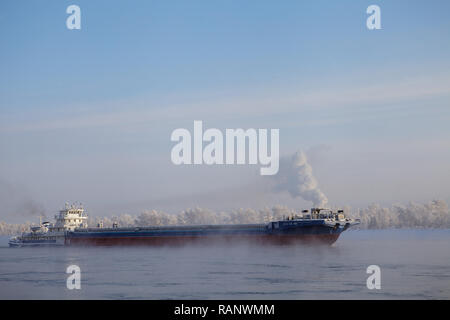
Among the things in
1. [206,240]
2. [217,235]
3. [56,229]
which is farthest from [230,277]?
[56,229]

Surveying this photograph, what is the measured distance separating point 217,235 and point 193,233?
12.3 ft

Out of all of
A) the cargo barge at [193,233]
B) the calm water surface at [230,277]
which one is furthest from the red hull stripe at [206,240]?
the calm water surface at [230,277]

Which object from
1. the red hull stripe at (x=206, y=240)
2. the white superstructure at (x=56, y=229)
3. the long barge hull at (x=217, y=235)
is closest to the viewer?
the long barge hull at (x=217, y=235)

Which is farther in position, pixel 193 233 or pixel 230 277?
pixel 193 233

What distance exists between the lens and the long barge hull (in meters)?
67.4

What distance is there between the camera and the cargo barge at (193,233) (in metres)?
67.5

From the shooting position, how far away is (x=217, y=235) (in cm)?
7519

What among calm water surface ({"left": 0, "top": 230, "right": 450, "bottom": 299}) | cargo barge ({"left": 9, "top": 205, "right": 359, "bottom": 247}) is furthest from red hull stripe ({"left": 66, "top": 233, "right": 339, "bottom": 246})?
calm water surface ({"left": 0, "top": 230, "right": 450, "bottom": 299})

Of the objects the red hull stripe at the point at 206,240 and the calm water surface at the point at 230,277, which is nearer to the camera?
the calm water surface at the point at 230,277

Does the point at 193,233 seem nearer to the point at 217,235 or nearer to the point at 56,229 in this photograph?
the point at 217,235

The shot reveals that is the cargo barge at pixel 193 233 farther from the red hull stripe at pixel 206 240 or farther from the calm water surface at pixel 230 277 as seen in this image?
the calm water surface at pixel 230 277

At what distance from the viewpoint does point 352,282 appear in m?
37.8
